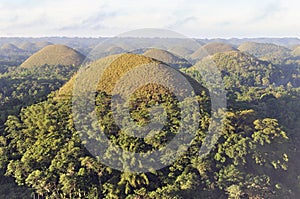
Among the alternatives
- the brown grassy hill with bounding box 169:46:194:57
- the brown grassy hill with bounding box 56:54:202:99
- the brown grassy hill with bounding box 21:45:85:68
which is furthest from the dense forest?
the brown grassy hill with bounding box 169:46:194:57

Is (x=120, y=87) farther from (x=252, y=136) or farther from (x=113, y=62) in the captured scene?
Result: (x=252, y=136)

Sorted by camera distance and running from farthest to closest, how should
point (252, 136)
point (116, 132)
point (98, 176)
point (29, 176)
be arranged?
point (252, 136)
point (116, 132)
point (98, 176)
point (29, 176)

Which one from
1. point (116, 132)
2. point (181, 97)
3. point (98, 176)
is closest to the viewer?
point (98, 176)

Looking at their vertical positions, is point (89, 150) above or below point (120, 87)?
below

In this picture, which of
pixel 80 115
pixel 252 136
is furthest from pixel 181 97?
pixel 80 115

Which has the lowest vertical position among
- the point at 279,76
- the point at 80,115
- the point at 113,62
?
the point at 279,76

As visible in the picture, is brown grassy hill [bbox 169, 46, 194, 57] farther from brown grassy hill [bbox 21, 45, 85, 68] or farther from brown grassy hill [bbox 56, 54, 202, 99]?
brown grassy hill [bbox 56, 54, 202, 99]

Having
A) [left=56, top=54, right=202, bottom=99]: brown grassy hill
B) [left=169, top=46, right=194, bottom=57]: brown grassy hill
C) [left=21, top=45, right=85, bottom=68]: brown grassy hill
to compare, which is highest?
[left=56, top=54, right=202, bottom=99]: brown grassy hill

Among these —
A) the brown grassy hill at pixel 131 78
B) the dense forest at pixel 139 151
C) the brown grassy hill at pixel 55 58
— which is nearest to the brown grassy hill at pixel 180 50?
the brown grassy hill at pixel 55 58
